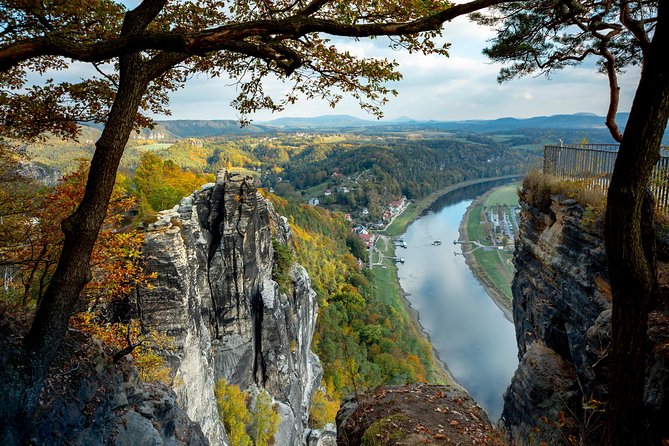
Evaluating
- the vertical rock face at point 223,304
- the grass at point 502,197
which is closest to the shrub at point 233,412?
the vertical rock face at point 223,304

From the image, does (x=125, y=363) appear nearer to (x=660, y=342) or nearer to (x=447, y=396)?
(x=447, y=396)

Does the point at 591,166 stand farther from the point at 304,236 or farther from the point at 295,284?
the point at 304,236

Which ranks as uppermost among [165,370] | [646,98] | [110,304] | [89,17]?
[89,17]

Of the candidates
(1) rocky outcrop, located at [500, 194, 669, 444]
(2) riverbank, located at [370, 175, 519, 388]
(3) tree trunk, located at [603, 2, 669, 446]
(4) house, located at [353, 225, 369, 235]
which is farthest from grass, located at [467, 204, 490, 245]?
(3) tree trunk, located at [603, 2, 669, 446]

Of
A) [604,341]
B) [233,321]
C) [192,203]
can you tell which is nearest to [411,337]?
[233,321]

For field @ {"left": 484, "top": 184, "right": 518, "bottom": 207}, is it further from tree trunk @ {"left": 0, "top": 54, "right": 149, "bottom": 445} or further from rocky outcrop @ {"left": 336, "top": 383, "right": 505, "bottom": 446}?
tree trunk @ {"left": 0, "top": 54, "right": 149, "bottom": 445}

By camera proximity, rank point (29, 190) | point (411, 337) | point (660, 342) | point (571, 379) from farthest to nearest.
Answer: point (411, 337), point (571, 379), point (29, 190), point (660, 342)
